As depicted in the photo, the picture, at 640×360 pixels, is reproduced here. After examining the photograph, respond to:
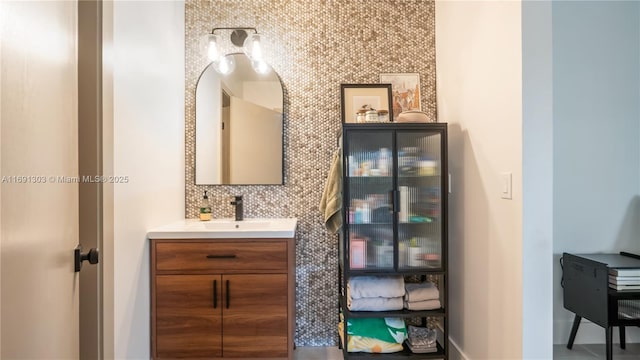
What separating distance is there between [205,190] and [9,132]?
1601 mm

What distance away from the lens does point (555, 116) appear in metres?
2.28

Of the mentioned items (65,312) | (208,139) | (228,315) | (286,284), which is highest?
(208,139)

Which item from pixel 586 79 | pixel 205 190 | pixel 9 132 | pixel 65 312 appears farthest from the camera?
pixel 205 190

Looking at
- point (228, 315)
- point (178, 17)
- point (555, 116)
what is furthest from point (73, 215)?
point (555, 116)

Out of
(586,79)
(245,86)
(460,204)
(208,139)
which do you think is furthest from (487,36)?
(208,139)

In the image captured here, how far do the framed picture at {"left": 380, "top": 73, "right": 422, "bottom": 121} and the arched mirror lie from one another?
952 mm

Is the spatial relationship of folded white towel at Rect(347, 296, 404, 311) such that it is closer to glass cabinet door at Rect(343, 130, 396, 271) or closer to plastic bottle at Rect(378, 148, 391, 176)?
glass cabinet door at Rect(343, 130, 396, 271)

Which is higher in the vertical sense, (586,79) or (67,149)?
(586,79)

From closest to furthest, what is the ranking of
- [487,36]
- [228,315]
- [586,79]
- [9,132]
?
[9,132]
[487,36]
[228,315]
[586,79]

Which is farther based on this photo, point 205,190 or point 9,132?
point 205,190

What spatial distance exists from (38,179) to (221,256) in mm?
1054

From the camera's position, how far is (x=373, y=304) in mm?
1968

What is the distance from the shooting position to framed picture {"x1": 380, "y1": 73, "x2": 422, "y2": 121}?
8.00ft

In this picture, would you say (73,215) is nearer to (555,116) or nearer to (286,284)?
(286,284)
